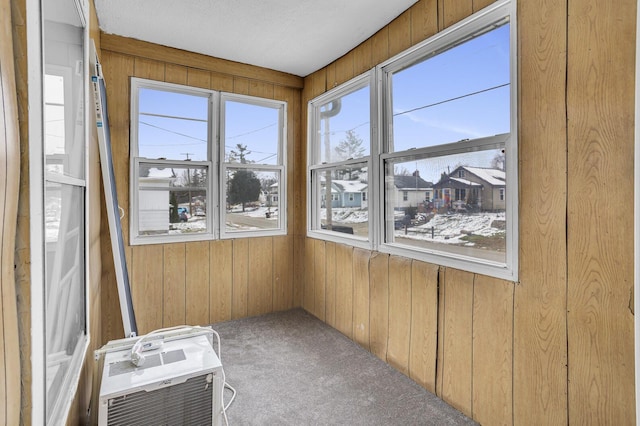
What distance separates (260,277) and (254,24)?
7.90ft

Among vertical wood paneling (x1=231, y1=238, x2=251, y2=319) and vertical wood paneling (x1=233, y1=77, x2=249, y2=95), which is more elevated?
vertical wood paneling (x1=233, y1=77, x2=249, y2=95)

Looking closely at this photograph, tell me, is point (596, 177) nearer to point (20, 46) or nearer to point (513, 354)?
point (513, 354)

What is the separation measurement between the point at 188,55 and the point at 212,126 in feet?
2.19

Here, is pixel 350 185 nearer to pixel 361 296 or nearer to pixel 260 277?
pixel 361 296

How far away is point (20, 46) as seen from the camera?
755 millimetres

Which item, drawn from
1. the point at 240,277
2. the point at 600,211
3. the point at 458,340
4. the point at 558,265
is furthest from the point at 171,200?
the point at 600,211

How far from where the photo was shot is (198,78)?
323 cm

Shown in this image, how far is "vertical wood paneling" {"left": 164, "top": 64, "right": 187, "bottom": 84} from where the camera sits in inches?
122

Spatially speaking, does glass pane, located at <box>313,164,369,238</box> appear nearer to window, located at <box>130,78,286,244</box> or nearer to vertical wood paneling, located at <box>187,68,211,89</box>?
window, located at <box>130,78,286,244</box>

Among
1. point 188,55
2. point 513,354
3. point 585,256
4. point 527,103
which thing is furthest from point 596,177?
point 188,55

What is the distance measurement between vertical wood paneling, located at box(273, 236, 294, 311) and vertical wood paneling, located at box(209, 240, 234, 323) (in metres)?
0.50

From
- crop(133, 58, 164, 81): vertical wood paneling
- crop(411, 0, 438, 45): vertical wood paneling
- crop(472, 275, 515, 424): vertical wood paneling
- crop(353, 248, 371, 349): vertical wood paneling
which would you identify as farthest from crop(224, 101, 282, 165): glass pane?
crop(472, 275, 515, 424): vertical wood paneling

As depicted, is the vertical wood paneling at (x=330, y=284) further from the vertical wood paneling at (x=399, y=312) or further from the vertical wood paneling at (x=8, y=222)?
the vertical wood paneling at (x=8, y=222)

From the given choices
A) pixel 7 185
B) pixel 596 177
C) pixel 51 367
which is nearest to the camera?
pixel 7 185
